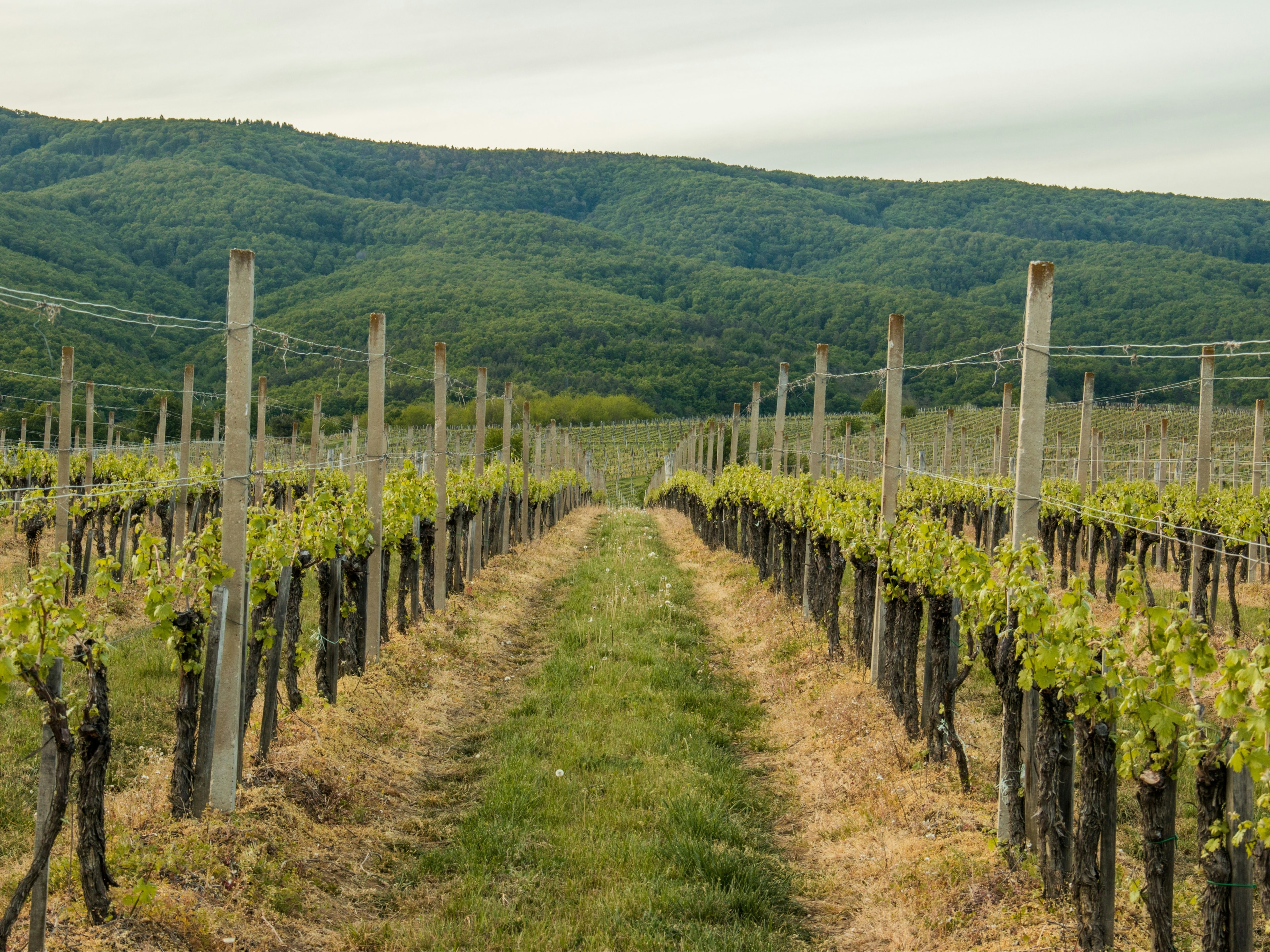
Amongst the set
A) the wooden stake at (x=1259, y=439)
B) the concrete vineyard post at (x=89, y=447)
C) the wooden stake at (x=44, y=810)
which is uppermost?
the wooden stake at (x=1259, y=439)

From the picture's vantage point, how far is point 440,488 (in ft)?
40.0

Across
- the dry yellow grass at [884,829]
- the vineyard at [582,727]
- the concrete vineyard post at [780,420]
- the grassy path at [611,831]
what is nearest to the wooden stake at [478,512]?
the vineyard at [582,727]

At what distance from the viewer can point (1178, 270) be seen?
95.5 metres

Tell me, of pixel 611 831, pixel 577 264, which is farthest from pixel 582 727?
pixel 577 264

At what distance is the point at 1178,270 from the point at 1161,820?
10716cm

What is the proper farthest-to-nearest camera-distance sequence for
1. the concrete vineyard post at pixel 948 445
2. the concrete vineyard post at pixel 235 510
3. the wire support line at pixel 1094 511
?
the concrete vineyard post at pixel 948 445
the concrete vineyard post at pixel 235 510
the wire support line at pixel 1094 511

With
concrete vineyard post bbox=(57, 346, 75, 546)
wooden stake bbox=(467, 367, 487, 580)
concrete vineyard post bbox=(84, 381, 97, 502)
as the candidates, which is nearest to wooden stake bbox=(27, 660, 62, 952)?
concrete vineyard post bbox=(84, 381, 97, 502)

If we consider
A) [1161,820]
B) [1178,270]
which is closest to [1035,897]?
[1161,820]

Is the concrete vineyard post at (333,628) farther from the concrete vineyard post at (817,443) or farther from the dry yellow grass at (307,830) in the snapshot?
the concrete vineyard post at (817,443)

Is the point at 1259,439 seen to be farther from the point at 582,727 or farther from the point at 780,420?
the point at 582,727

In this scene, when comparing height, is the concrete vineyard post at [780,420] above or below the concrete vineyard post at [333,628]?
above

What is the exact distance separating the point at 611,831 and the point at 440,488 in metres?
7.00

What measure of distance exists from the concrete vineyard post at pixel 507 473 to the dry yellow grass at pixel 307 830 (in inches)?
381

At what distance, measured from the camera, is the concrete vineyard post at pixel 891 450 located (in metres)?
8.82
